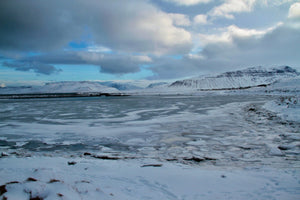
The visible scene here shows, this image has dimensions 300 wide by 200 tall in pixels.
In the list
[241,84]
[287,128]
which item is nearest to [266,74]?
[241,84]

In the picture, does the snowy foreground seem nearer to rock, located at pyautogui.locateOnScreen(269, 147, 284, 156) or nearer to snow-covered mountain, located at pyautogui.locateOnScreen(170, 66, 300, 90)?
rock, located at pyautogui.locateOnScreen(269, 147, 284, 156)

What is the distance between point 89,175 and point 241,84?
159099 mm

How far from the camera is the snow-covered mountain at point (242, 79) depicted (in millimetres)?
145875

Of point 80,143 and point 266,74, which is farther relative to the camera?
point 266,74

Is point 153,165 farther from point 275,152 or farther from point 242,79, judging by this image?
point 242,79

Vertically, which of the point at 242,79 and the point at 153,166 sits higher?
the point at 242,79

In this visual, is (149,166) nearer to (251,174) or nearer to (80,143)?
(251,174)

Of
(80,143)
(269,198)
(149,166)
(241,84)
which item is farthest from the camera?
(241,84)

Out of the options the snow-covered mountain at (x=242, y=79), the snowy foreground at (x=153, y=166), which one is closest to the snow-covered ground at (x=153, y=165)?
the snowy foreground at (x=153, y=166)

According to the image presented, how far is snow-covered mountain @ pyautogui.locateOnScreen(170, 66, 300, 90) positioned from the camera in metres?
146

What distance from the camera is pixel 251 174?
3.26 m

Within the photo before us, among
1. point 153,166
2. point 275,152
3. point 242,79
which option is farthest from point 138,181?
point 242,79

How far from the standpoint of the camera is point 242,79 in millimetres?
158125

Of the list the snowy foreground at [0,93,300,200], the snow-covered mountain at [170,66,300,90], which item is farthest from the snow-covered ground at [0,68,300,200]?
the snow-covered mountain at [170,66,300,90]
